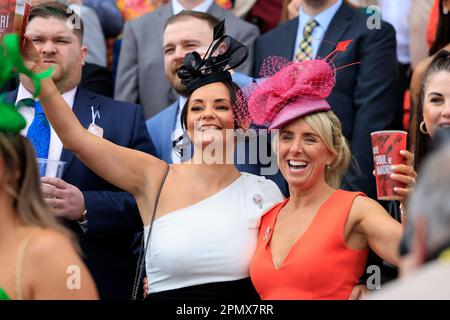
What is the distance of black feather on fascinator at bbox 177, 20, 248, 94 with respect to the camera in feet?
15.8

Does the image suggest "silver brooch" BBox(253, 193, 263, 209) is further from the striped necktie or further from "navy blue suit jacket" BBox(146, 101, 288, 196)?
the striped necktie

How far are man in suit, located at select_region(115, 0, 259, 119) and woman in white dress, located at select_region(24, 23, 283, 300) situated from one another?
72.5 inches

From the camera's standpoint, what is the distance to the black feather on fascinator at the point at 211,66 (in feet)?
15.8

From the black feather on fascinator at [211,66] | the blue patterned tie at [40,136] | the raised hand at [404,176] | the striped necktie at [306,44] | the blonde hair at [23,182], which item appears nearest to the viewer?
the blonde hair at [23,182]

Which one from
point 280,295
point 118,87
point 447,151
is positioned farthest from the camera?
point 118,87

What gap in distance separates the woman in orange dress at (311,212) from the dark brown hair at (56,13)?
146cm

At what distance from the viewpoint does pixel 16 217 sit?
3230mm

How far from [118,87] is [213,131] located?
7.15ft

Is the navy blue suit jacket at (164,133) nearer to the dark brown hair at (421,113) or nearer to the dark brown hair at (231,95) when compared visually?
the dark brown hair at (231,95)

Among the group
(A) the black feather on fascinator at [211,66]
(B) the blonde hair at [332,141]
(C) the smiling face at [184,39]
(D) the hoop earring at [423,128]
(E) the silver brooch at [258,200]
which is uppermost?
(C) the smiling face at [184,39]

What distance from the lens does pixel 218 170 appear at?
463 cm

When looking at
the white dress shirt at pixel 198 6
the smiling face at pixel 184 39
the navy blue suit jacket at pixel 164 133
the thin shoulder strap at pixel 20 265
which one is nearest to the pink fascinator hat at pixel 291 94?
the navy blue suit jacket at pixel 164 133
